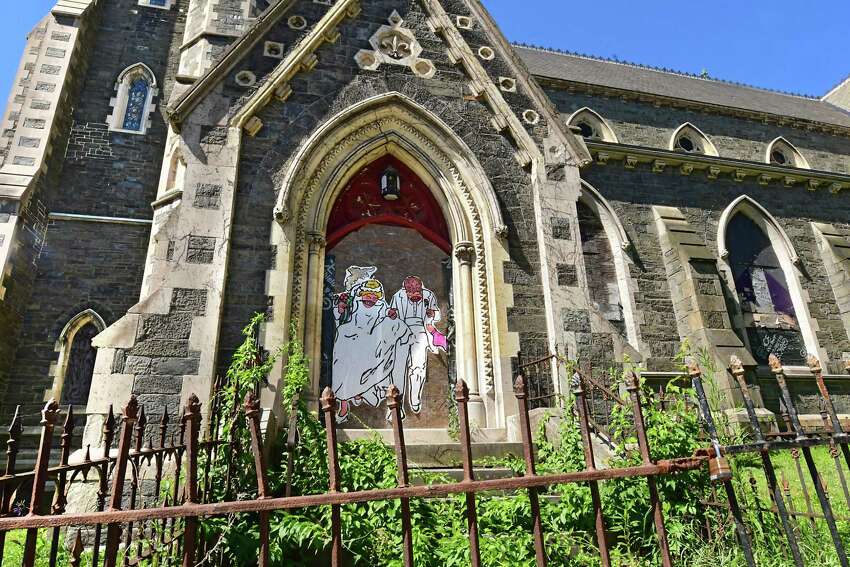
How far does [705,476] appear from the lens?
466 centimetres

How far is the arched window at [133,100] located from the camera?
42.6ft

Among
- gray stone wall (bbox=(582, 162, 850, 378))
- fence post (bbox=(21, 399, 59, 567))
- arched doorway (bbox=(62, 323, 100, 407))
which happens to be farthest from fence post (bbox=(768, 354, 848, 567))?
arched doorway (bbox=(62, 323, 100, 407))

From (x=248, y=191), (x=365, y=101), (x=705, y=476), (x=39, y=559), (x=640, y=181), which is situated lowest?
(x=39, y=559)

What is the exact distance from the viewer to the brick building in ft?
22.3

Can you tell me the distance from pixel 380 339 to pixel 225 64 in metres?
4.54

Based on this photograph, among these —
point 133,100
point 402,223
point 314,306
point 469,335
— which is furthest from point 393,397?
point 133,100

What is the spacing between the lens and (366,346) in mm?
7555

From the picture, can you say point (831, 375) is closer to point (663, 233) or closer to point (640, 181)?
point (663, 233)

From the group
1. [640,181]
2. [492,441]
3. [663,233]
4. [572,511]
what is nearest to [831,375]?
[663,233]

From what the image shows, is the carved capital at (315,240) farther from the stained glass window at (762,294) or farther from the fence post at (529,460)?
the stained glass window at (762,294)

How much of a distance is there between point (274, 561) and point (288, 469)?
2.45 ft

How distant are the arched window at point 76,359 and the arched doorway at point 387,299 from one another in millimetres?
6280

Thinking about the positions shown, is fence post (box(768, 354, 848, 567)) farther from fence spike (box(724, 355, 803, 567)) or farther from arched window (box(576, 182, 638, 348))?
arched window (box(576, 182, 638, 348))

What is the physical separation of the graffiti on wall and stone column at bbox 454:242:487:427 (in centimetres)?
49
